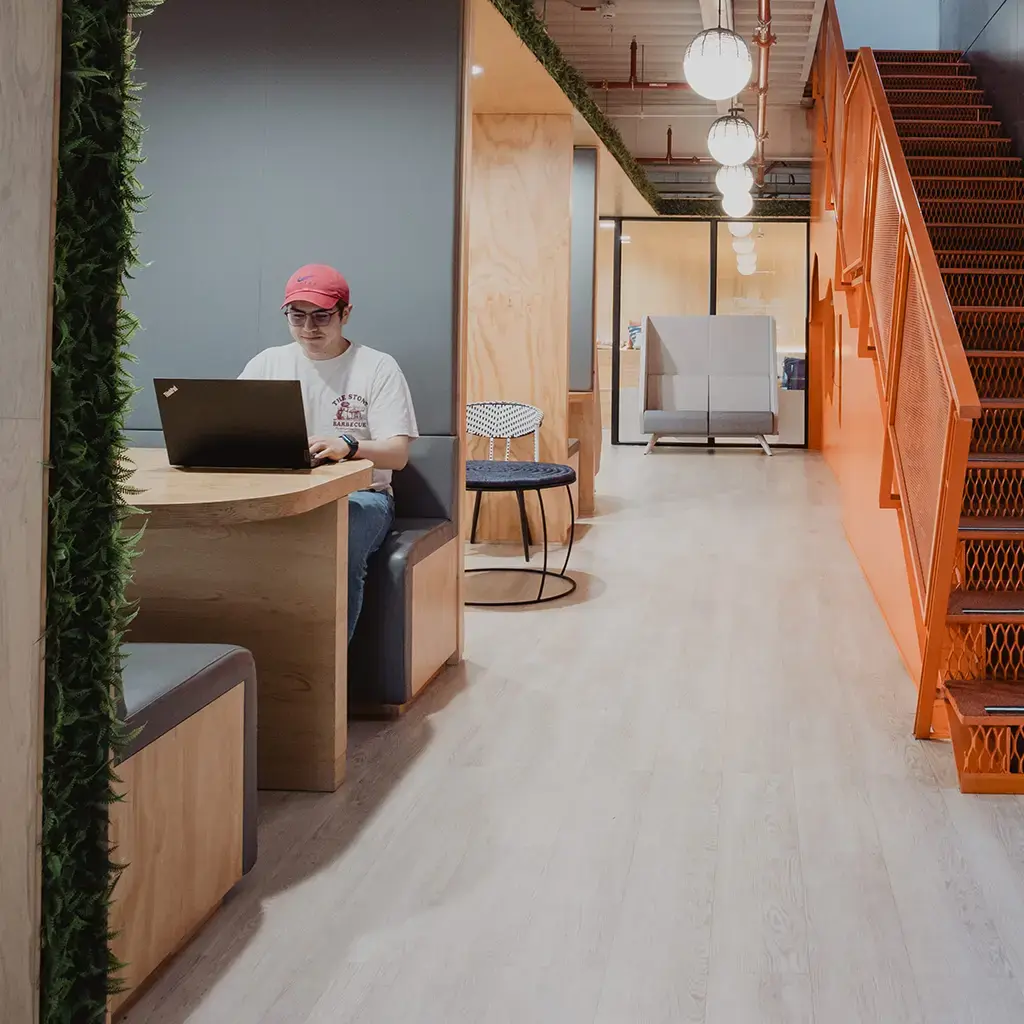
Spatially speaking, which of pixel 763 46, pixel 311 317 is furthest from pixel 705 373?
pixel 311 317

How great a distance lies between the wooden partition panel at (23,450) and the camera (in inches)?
61.2

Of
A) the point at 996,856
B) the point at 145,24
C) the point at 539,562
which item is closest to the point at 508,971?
the point at 996,856

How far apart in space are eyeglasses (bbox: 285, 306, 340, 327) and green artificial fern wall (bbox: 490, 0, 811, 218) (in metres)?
Answer: 1.91

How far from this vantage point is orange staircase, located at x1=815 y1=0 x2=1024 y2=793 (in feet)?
10.9

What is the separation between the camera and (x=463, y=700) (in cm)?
389

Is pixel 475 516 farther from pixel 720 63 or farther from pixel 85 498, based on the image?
pixel 85 498

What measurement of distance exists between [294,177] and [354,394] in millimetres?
914

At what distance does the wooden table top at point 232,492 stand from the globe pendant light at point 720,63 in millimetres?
2950

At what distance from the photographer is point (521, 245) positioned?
22.6 feet

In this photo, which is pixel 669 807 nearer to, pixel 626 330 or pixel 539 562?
pixel 539 562

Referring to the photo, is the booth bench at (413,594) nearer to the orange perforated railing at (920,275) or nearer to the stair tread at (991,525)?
the orange perforated railing at (920,275)

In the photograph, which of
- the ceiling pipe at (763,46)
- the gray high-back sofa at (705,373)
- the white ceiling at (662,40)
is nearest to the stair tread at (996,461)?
the ceiling pipe at (763,46)

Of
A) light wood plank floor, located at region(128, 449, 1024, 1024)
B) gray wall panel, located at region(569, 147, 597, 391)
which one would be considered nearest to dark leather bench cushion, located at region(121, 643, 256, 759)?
light wood plank floor, located at region(128, 449, 1024, 1024)

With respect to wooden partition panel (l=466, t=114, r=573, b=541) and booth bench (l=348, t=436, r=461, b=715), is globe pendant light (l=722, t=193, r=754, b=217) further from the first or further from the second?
booth bench (l=348, t=436, r=461, b=715)
